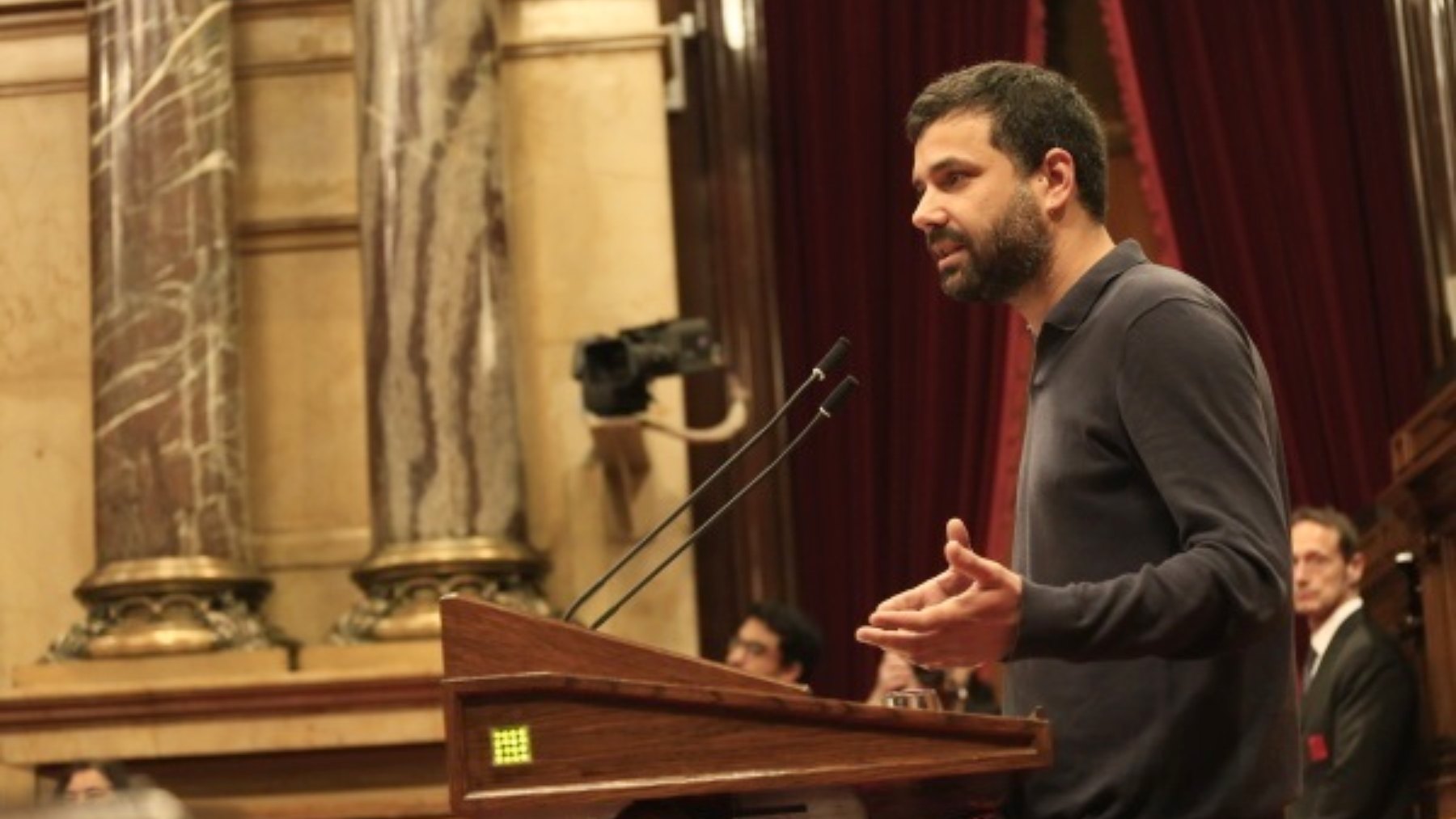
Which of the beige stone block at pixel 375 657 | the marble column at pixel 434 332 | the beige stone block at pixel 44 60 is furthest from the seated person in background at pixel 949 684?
the beige stone block at pixel 44 60

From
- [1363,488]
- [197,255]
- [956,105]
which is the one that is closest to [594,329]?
[197,255]

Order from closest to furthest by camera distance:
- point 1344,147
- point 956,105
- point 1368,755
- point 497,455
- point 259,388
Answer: point 956,105
point 1368,755
point 497,455
point 259,388
point 1344,147

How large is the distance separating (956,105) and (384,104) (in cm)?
415

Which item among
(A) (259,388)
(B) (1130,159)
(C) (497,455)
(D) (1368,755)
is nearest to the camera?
(D) (1368,755)

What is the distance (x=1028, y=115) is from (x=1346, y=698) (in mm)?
3269

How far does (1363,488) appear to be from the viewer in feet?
23.4

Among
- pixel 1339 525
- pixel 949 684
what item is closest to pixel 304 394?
pixel 949 684

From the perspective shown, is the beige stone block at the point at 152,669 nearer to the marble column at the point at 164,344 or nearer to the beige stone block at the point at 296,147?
the marble column at the point at 164,344

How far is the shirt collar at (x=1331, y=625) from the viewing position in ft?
18.2

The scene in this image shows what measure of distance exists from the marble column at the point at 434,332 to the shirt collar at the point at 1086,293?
155 inches

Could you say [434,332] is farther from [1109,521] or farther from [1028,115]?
[1109,521]

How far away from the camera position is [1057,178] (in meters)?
2.47

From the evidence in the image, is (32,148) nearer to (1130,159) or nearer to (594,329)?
(594,329)

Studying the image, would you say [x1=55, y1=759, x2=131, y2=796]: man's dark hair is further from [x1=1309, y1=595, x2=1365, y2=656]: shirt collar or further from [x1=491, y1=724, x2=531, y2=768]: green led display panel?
[x1=491, y1=724, x2=531, y2=768]: green led display panel
